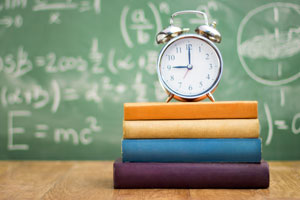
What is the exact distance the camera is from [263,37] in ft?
5.04

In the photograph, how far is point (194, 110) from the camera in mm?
997

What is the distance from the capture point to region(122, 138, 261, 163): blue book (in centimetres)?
97

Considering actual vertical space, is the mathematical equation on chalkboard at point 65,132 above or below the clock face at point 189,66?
below

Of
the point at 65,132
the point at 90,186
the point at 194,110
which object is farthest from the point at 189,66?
the point at 65,132

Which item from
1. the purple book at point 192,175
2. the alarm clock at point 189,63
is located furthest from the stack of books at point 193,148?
the alarm clock at point 189,63

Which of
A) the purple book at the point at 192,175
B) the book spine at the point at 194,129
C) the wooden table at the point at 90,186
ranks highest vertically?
the book spine at the point at 194,129

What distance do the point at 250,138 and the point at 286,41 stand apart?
29.5 inches

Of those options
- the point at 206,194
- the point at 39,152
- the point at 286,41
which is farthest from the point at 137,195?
the point at 286,41

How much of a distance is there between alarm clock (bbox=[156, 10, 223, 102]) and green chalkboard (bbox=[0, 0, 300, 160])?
1.49ft

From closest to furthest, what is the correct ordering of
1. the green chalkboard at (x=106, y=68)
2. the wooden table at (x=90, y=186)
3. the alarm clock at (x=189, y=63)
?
1. the wooden table at (x=90, y=186)
2. the alarm clock at (x=189, y=63)
3. the green chalkboard at (x=106, y=68)

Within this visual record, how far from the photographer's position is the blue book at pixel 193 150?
3.19 feet

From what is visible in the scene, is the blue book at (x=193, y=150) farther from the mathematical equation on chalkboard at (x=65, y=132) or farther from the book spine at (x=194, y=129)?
the mathematical equation on chalkboard at (x=65, y=132)

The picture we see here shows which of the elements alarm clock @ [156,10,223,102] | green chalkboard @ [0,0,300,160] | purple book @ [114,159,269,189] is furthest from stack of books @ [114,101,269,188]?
green chalkboard @ [0,0,300,160]

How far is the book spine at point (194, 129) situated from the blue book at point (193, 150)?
1 centimetres
